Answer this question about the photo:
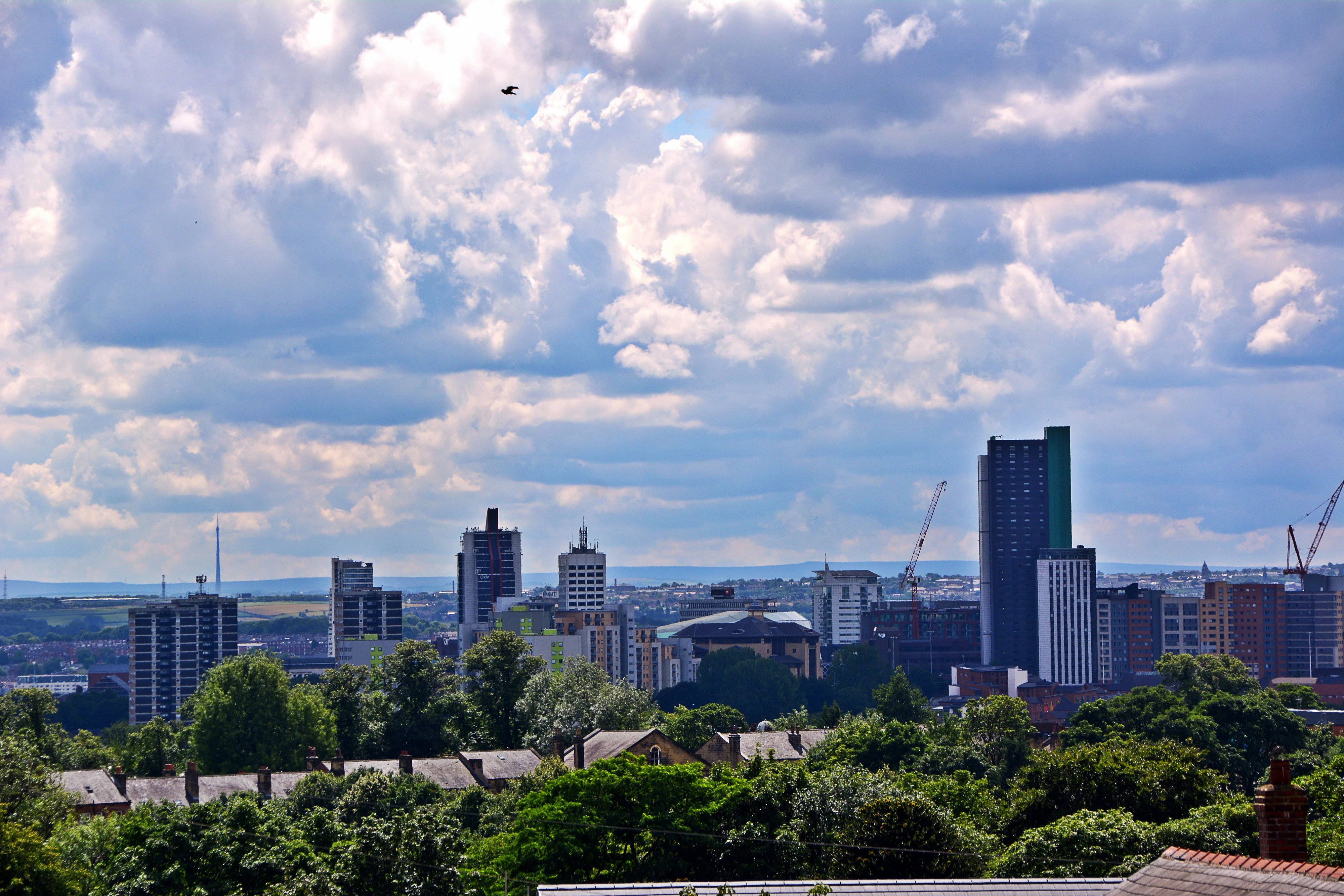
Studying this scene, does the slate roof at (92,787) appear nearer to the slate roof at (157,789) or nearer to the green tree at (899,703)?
the slate roof at (157,789)

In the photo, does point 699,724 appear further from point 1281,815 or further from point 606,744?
point 1281,815

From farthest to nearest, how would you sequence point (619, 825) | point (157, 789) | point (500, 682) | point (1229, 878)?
point (500, 682)
point (157, 789)
point (619, 825)
point (1229, 878)

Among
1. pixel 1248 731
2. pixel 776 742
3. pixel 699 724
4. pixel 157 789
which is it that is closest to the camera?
pixel 157 789

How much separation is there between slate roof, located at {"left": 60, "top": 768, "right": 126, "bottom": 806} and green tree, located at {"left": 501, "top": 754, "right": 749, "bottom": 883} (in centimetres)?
4508

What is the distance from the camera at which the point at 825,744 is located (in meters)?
103

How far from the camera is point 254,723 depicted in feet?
368

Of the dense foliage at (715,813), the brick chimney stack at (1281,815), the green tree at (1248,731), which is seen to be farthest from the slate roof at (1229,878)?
the green tree at (1248,731)

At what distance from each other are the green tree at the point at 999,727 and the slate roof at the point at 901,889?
7430 centimetres

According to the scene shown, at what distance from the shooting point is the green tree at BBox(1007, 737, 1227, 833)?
62781mm

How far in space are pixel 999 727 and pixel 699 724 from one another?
27.7m

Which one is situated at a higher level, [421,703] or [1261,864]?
[1261,864]

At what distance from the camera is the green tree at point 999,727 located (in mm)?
104062

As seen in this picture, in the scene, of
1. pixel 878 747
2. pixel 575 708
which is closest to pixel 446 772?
pixel 575 708

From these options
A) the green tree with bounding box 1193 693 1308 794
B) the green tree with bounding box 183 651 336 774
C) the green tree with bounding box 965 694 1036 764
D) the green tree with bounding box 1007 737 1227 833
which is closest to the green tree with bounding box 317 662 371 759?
the green tree with bounding box 183 651 336 774
